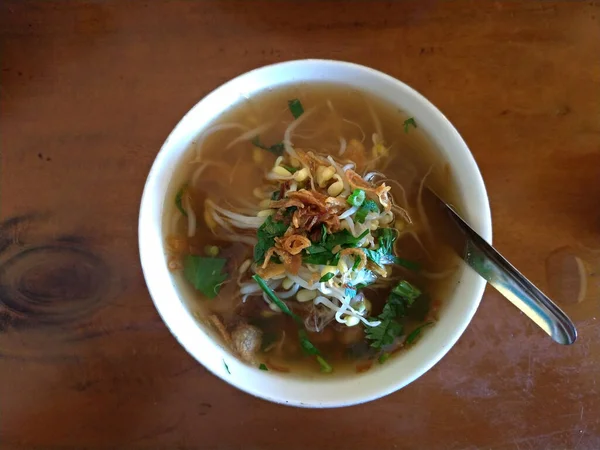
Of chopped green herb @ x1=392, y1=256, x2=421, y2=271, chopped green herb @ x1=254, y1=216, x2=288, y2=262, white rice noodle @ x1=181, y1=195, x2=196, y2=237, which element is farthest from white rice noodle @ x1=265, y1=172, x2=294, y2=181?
chopped green herb @ x1=392, y1=256, x2=421, y2=271

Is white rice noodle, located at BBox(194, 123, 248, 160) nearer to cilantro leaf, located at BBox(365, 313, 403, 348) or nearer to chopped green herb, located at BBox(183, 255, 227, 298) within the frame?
chopped green herb, located at BBox(183, 255, 227, 298)

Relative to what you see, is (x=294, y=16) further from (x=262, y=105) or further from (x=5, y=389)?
(x=5, y=389)

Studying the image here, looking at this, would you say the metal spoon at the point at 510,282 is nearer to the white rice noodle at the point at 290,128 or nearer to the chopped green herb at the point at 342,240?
the chopped green herb at the point at 342,240

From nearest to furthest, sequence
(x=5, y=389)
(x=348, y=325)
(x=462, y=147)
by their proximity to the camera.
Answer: (x=462, y=147) < (x=348, y=325) < (x=5, y=389)

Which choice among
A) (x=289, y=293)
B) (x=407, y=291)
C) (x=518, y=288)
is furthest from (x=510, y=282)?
(x=289, y=293)

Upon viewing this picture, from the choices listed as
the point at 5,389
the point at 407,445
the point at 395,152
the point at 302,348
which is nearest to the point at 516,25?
the point at 395,152

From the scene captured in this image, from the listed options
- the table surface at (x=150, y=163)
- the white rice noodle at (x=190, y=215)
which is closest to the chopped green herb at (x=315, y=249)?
the white rice noodle at (x=190, y=215)

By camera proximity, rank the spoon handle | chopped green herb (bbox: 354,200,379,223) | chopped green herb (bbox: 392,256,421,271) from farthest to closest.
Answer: chopped green herb (bbox: 392,256,421,271) → chopped green herb (bbox: 354,200,379,223) → the spoon handle
